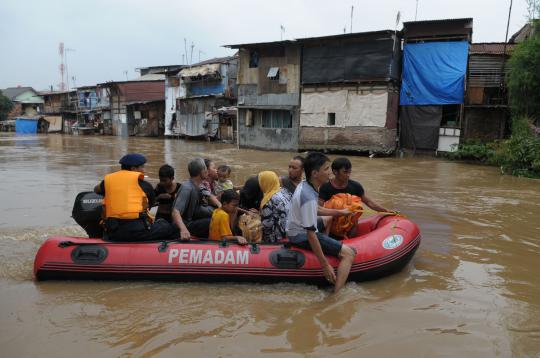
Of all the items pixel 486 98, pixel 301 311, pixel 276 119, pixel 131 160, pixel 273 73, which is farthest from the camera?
pixel 276 119

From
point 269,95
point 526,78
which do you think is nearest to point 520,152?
point 526,78

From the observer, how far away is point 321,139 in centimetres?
2152

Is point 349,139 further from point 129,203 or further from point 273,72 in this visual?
point 129,203

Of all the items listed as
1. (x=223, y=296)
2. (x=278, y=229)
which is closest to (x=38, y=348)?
(x=223, y=296)

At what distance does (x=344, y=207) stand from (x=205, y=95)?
27.0 m

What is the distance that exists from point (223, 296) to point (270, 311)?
58 cm

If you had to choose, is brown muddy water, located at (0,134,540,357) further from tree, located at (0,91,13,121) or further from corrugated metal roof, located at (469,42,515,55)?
tree, located at (0,91,13,121)

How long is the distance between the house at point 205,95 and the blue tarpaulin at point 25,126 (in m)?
23.4

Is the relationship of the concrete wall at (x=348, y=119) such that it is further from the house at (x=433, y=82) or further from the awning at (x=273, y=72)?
the awning at (x=273, y=72)

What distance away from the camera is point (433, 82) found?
1878cm

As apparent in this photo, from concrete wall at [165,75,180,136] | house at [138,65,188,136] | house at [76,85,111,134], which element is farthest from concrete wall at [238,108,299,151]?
house at [76,85,111,134]

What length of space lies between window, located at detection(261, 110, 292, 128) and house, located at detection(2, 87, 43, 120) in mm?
41811

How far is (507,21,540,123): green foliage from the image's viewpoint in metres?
14.9

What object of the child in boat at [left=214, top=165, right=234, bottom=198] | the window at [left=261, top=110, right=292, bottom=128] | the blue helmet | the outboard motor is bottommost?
the outboard motor
